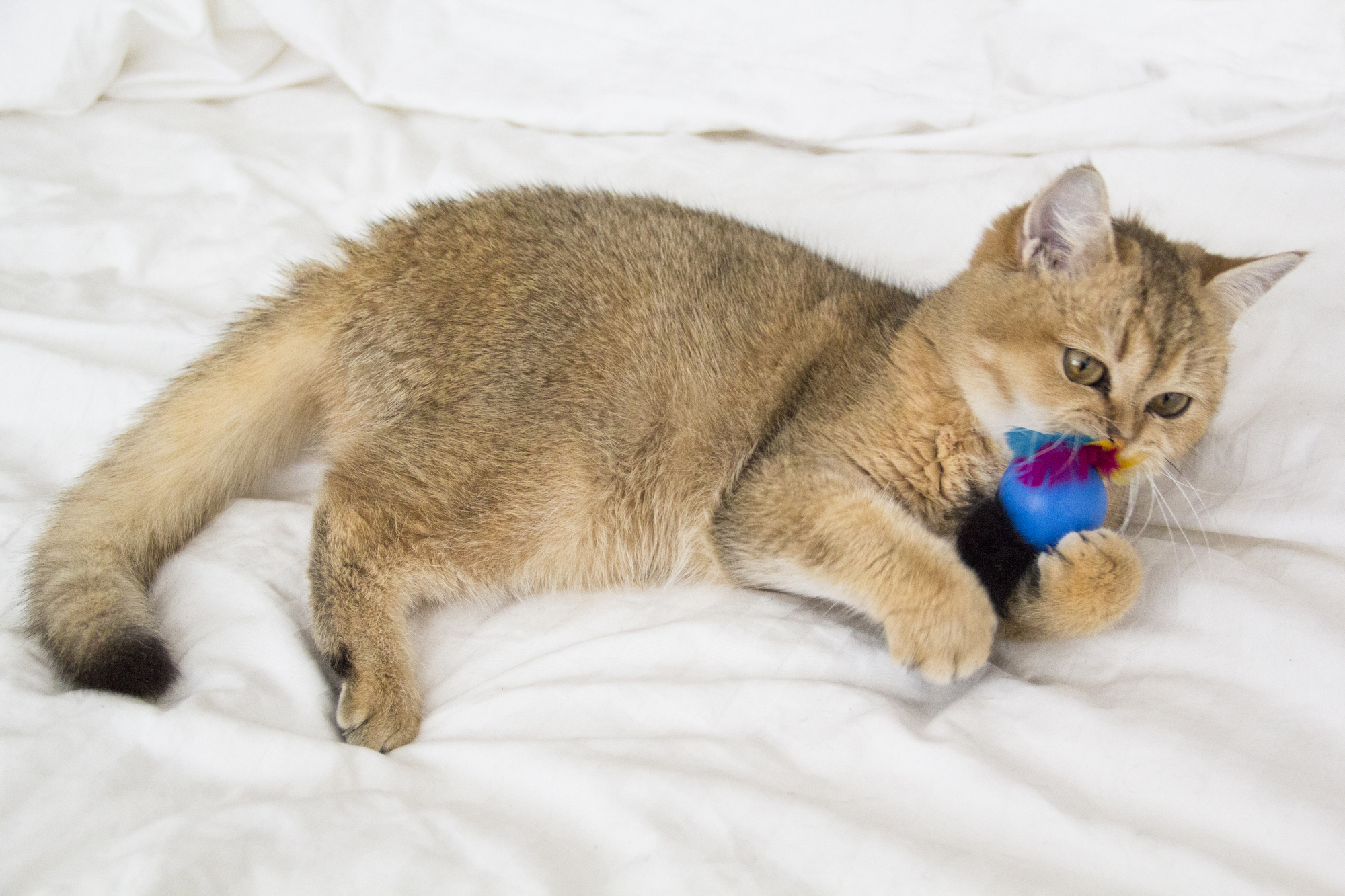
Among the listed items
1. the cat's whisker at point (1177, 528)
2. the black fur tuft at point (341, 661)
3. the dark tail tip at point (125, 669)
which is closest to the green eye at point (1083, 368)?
the cat's whisker at point (1177, 528)

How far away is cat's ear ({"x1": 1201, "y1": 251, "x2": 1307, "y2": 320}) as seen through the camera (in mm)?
A: 1540

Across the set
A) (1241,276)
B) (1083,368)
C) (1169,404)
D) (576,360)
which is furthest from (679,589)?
(1241,276)

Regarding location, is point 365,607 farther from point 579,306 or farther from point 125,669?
point 579,306

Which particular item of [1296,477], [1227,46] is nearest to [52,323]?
[1296,477]

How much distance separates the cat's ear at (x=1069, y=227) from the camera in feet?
4.92

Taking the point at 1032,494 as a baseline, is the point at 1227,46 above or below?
above

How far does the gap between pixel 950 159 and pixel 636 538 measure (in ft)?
4.90

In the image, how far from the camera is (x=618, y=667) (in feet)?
4.87

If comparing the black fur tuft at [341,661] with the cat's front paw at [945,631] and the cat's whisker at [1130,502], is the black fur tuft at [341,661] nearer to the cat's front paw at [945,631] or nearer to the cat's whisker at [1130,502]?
the cat's front paw at [945,631]

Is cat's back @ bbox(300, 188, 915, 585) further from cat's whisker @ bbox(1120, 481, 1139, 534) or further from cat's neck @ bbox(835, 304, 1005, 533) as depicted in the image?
cat's whisker @ bbox(1120, 481, 1139, 534)

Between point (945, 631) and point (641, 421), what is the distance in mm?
661

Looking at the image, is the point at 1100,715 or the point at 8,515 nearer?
the point at 1100,715

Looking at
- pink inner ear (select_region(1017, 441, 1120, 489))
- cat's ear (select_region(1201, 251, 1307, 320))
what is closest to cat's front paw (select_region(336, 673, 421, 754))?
pink inner ear (select_region(1017, 441, 1120, 489))

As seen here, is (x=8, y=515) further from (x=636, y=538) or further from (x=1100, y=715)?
(x=1100, y=715)
